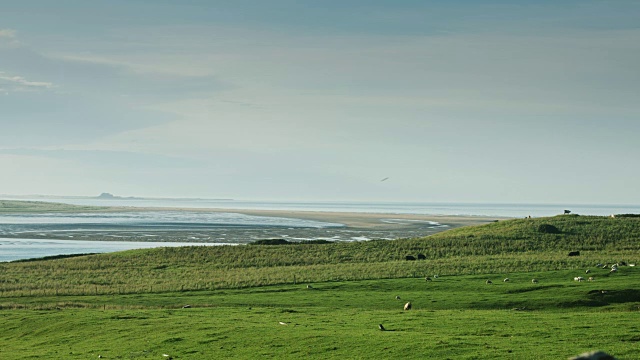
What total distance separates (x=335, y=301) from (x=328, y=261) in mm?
29230

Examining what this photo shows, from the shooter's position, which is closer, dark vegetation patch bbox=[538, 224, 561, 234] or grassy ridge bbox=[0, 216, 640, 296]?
grassy ridge bbox=[0, 216, 640, 296]

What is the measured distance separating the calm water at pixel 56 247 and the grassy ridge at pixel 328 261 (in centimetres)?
1792

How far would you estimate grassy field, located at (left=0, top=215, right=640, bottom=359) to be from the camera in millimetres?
27734

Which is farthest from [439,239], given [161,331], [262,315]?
[161,331]

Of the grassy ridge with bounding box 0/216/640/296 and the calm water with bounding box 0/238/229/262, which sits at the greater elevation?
the grassy ridge with bounding box 0/216/640/296

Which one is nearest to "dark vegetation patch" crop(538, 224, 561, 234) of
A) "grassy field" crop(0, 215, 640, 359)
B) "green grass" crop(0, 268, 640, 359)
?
"grassy field" crop(0, 215, 640, 359)

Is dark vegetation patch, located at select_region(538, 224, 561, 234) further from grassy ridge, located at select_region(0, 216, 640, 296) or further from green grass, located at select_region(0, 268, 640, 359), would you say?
green grass, located at select_region(0, 268, 640, 359)

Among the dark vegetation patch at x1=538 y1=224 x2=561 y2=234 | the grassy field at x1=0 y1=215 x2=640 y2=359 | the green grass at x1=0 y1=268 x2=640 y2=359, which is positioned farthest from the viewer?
the dark vegetation patch at x1=538 y1=224 x2=561 y2=234

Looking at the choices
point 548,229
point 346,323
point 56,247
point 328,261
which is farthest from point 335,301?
point 56,247

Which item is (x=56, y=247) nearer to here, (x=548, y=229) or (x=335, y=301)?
(x=548, y=229)

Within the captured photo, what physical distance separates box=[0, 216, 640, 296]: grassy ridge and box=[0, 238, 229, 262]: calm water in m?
17.9

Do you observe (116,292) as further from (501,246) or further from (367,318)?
(501,246)

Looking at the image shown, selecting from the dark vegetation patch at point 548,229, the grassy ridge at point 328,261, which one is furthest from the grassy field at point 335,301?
the dark vegetation patch at point 548,229

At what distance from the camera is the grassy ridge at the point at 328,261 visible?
59188mm
